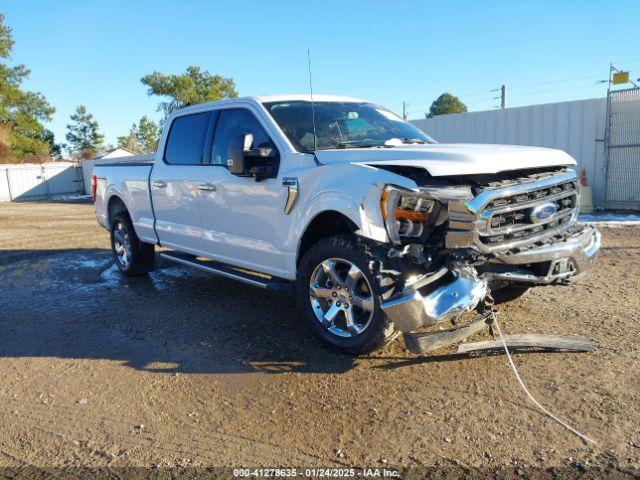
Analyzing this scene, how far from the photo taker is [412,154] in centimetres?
399

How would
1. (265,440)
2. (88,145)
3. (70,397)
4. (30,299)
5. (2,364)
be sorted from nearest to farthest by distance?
1. (265,440)
2. (70,397)
3. (2,364)
4. (30,299)
5. (88,145)

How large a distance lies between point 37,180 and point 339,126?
31.0 metres

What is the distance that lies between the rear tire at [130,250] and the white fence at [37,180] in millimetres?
26669

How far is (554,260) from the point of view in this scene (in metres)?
4.12

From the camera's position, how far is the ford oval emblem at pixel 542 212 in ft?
13.4

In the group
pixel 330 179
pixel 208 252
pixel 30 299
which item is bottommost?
pixel 30 299

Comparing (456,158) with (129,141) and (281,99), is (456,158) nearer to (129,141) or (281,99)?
(281,99)

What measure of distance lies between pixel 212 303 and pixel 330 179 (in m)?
2.51

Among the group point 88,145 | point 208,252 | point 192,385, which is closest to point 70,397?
point 192,385

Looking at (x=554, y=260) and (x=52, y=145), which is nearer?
Answer: (x=554, y=260)

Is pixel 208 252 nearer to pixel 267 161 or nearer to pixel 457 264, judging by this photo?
pixel 267 161

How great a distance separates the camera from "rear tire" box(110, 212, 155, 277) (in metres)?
7.43

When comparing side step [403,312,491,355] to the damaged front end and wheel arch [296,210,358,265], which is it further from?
wheel arch [296,210,358,265]

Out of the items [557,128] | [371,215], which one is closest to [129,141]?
[557,128]
